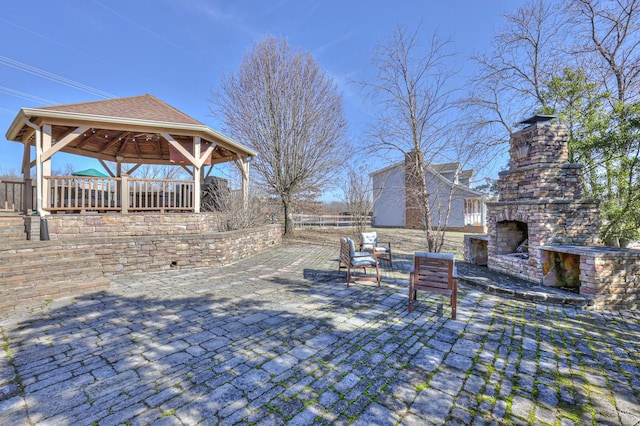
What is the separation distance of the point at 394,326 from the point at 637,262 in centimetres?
A: 457

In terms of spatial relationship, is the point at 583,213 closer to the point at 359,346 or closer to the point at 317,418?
the point at 359,346

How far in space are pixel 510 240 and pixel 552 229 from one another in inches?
51.0

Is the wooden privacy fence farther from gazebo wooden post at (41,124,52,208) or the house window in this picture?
gazebo wooden post at (41,124,52,208)

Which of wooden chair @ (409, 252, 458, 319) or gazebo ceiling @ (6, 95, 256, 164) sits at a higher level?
gazebo ceiling @ (6, 95, 256, 164)

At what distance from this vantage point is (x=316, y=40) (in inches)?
528

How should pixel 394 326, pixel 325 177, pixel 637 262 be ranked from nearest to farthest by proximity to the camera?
pixel 394 326, pixel 637 262, pixel 325 177

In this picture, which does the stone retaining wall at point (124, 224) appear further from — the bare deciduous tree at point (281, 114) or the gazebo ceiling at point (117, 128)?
the bare deciduous tree at point (281, 114)

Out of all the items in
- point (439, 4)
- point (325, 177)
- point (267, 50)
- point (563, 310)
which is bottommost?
point (563, 310)

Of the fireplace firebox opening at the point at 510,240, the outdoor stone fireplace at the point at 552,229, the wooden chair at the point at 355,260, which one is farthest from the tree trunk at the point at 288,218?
the fireplace firebox opening at the point at 510,240

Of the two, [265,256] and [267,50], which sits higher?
[267,50]

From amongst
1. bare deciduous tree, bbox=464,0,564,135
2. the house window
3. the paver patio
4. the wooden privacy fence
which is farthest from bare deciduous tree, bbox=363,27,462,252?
the house window

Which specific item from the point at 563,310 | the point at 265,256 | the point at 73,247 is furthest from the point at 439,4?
Result: the point at 73,247

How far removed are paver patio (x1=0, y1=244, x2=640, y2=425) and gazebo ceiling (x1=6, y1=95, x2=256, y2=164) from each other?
15.6 feet

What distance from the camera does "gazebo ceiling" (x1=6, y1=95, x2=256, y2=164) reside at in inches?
264
